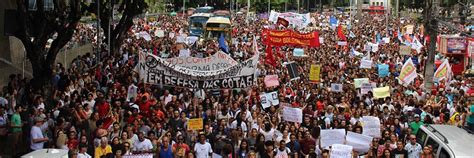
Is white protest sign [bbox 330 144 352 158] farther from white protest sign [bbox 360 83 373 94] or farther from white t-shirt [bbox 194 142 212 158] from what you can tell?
white protest sign [bbox 360 83 373 94]

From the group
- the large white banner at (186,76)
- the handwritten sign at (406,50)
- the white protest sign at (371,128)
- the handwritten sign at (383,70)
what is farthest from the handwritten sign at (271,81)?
the handwritten sign at (406,50)

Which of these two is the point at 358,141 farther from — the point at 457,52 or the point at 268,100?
the point at 457,52

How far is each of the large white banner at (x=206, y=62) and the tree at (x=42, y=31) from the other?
10.9 ft

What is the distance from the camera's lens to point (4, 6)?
23469 millimetres

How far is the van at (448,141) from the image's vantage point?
9743 millimetres

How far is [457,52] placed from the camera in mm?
30719

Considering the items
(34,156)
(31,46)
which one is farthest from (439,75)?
(34,156)

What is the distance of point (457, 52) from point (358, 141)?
2012cm

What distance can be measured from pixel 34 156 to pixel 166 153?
1.96 m

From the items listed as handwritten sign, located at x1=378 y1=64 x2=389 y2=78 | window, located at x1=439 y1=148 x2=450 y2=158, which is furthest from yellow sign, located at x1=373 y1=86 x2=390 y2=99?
window, located at x1=439 y1=148 x2=450 y2=158

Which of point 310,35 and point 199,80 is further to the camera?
point 310,35

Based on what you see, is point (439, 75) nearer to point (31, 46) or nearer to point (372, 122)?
point (372, 122)

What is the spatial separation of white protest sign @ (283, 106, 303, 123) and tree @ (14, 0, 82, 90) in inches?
251

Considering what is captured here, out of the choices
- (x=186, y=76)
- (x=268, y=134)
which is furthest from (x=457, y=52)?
(x=268, y=134)
